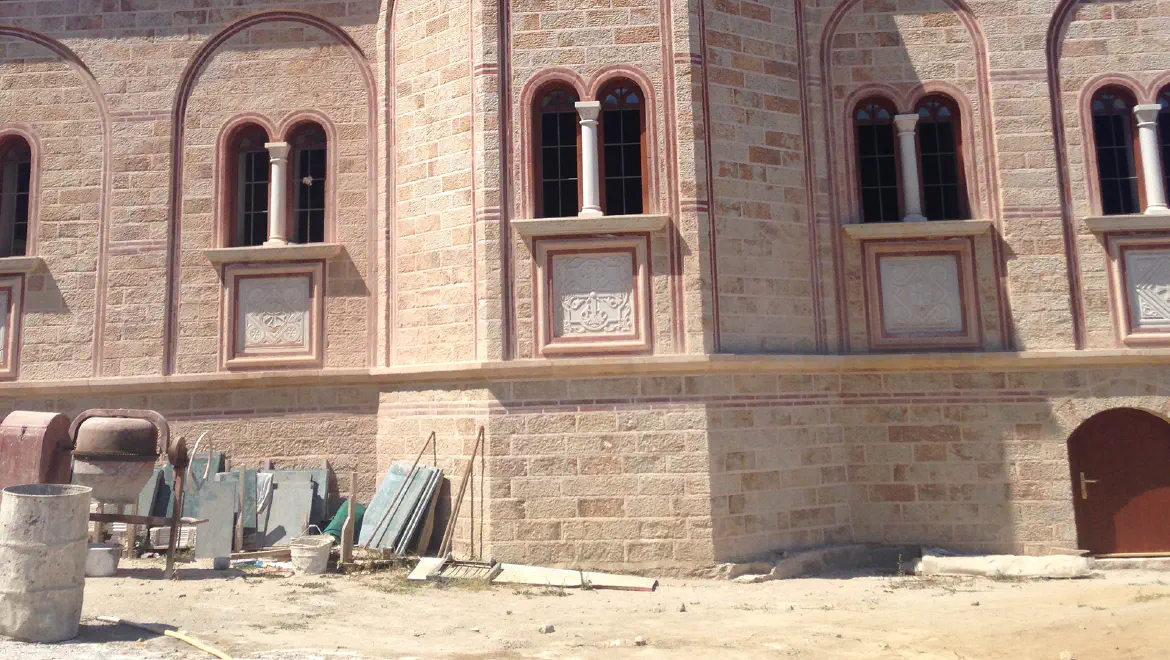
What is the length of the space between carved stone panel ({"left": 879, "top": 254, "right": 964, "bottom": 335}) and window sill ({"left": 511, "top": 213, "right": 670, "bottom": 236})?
2.83 meters

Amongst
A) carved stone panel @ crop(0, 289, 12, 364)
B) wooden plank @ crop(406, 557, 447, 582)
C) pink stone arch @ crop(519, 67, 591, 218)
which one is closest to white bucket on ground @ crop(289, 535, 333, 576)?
wooden plank @ crop(406, 557, 447, 582)

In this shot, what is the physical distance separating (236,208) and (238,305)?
126cm

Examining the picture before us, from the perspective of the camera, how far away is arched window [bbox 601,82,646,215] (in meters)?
9.20

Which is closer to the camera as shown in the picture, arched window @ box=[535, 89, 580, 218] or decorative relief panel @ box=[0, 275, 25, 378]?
arched window @ box=[535, 89, 580, 218]

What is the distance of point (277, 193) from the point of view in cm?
1023

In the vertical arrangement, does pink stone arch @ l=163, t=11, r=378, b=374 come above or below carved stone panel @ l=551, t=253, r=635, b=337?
above

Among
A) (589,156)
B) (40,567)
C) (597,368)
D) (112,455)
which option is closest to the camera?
(40,567)

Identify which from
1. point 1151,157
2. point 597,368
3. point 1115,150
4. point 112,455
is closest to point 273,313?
point 112,455

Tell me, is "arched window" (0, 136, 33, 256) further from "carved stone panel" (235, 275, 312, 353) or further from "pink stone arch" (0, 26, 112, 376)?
"carved stone panel" (235, 275, 312, 353)

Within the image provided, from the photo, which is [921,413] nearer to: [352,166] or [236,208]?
[352,166]

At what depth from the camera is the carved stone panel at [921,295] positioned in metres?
9.66

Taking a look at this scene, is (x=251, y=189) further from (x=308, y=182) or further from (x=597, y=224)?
(x=597, y=224)

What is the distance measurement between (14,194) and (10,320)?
1.70m

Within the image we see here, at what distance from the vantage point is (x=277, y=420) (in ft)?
32.8
